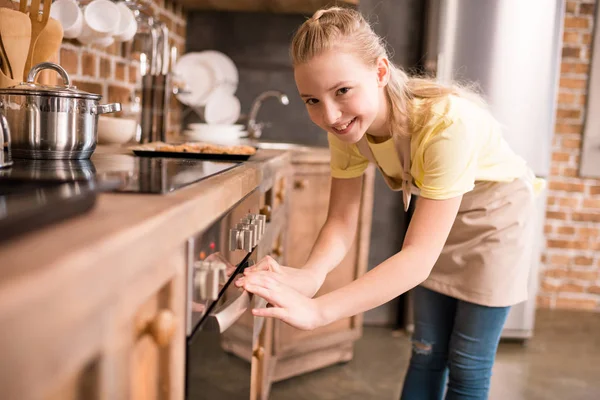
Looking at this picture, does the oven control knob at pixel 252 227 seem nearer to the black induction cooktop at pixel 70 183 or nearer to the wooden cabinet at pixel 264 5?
the black induction cooktop at pixel 70 183

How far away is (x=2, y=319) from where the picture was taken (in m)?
0.31

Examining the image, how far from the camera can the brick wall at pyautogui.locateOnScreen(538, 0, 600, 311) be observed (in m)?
3.15

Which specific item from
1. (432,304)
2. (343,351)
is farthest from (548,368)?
(432,304)

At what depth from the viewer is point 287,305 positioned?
2.87 feet

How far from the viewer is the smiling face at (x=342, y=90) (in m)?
1.07

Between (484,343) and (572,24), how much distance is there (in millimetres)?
2376

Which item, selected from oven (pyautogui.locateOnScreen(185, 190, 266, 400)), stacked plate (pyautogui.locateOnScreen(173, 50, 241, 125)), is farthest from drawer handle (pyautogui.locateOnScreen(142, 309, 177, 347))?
stacked plate (pyautogui.locateOnScreen(173, 50, 241, 125))

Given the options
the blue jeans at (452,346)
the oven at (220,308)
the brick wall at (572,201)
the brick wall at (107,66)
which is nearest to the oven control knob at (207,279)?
the oven at (220,308)

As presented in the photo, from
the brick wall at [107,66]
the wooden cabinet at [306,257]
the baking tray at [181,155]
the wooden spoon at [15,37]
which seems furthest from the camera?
the wooden cabinet at [306,257]

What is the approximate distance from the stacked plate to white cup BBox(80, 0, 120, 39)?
981mm

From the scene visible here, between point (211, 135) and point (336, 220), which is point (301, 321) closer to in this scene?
point (336, 220)

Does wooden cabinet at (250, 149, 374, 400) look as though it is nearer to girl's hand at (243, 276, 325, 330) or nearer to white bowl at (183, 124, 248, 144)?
white bowl at (183, 124, 248, 144)

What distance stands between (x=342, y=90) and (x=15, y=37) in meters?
0.67

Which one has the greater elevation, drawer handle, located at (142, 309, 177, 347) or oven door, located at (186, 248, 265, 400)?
drawer handle, located at (142, 309, 177, 347)
